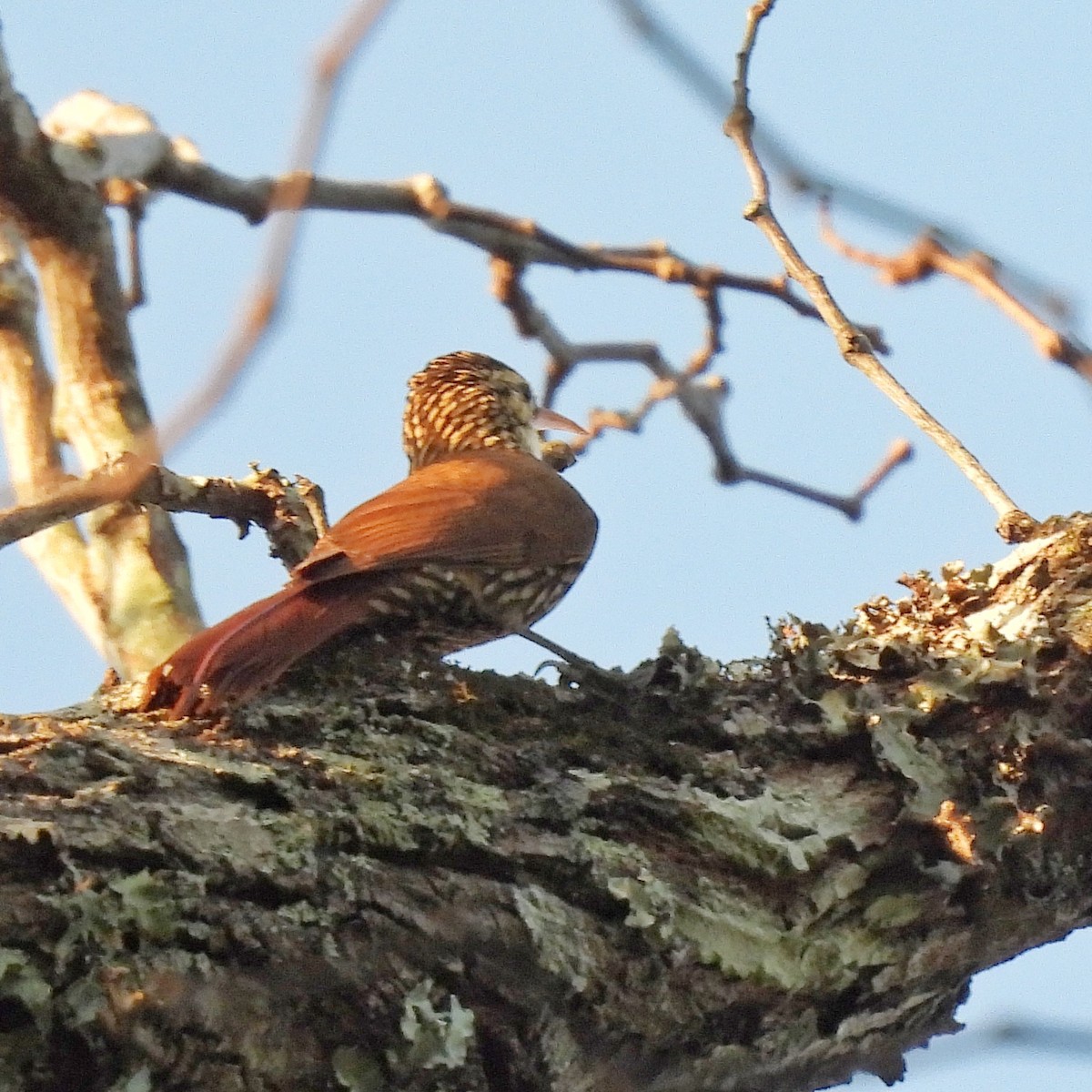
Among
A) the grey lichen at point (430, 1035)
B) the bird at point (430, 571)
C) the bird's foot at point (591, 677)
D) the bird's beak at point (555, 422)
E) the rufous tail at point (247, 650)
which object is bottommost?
the grey lichen at point (430, 1035)

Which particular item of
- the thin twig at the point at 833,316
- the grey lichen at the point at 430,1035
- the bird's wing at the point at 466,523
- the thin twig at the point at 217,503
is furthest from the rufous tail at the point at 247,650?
the thin twig at the point at 833,316

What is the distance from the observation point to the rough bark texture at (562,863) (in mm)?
1551

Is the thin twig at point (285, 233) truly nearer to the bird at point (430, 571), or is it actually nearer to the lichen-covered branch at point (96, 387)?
the bird at point (430, 571)

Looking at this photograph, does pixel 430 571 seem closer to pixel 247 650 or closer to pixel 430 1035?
pixel 247 650

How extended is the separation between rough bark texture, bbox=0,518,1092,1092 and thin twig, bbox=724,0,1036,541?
0.14m

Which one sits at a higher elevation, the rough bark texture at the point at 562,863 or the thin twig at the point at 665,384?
the thin twig at the point at 665,384

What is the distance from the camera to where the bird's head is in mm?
4441

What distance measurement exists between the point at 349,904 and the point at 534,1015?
245mm

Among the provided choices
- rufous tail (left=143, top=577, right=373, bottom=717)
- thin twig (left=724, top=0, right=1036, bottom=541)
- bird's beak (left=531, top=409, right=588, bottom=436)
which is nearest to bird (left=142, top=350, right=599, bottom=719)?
rufous tail (left=143, top=577, right=373, bottom=717)

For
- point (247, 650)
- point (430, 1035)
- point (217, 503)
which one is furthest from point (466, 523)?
point (430, 1035)

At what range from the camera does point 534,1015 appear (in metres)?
1.72

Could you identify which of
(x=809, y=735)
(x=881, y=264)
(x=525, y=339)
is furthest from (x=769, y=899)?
(x=525, y=339)

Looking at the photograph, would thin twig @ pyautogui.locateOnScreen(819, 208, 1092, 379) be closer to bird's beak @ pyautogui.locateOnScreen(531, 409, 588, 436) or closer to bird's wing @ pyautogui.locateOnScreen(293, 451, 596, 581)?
bird's wing @ pyautogui.locateOnScreen(293, 451, 596, 581)

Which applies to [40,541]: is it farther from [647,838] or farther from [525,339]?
[647,838]
